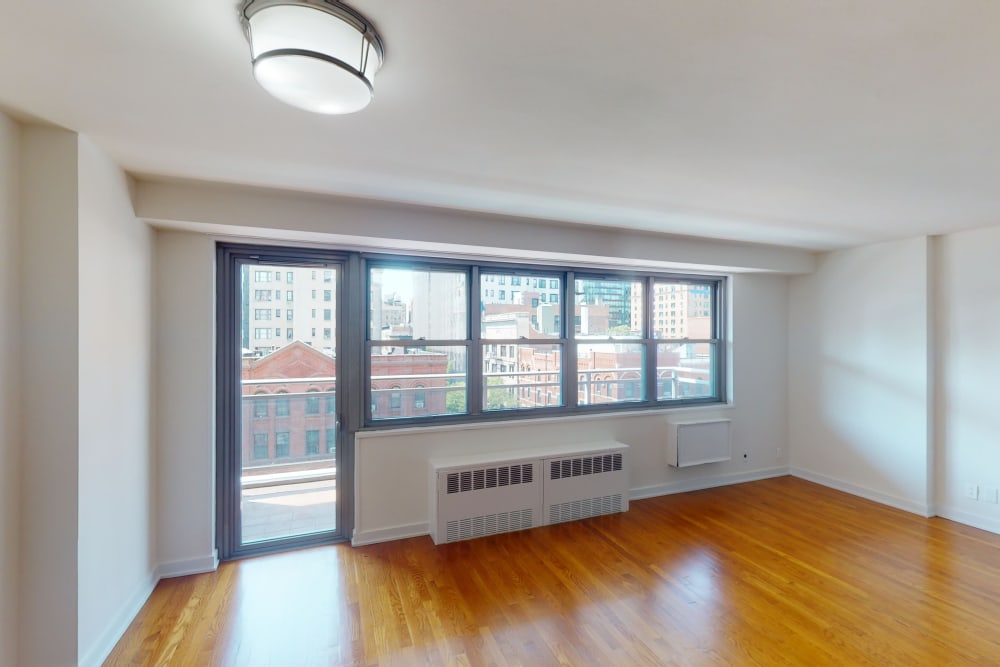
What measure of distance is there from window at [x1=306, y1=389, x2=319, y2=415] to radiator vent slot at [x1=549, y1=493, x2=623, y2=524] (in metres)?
2.07

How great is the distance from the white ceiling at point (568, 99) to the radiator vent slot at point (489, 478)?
6.81ft

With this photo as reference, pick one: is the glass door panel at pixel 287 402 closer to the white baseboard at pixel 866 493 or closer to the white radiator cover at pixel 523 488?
the white radiator cover at pixel 523 488

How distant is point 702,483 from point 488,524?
246 centimetres

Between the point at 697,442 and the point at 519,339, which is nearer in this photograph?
the point at 519,339

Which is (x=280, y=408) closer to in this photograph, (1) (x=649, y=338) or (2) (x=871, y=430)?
(1) (x=649, y=338)

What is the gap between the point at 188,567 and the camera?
284 centimetres

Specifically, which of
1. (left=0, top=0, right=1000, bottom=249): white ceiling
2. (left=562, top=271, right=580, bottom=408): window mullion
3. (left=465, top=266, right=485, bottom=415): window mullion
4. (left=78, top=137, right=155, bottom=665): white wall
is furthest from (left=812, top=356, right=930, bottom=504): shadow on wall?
(left=78, top=137, right=155, bottom=665): white wall

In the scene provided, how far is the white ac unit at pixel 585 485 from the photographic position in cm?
364

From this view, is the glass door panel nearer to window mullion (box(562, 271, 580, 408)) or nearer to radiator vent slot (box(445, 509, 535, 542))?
radiator vent slot (box(445, 509, 535, 542))

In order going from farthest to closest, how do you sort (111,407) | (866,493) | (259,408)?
1. (866,493)
2. (259,408)
3. (111,407)

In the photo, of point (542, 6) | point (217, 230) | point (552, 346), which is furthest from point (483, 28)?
point (552, 346)

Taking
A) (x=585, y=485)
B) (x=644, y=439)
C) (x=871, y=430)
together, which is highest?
(x=871, y=430)

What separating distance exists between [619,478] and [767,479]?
6.86 ft

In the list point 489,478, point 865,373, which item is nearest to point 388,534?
point 489,478
